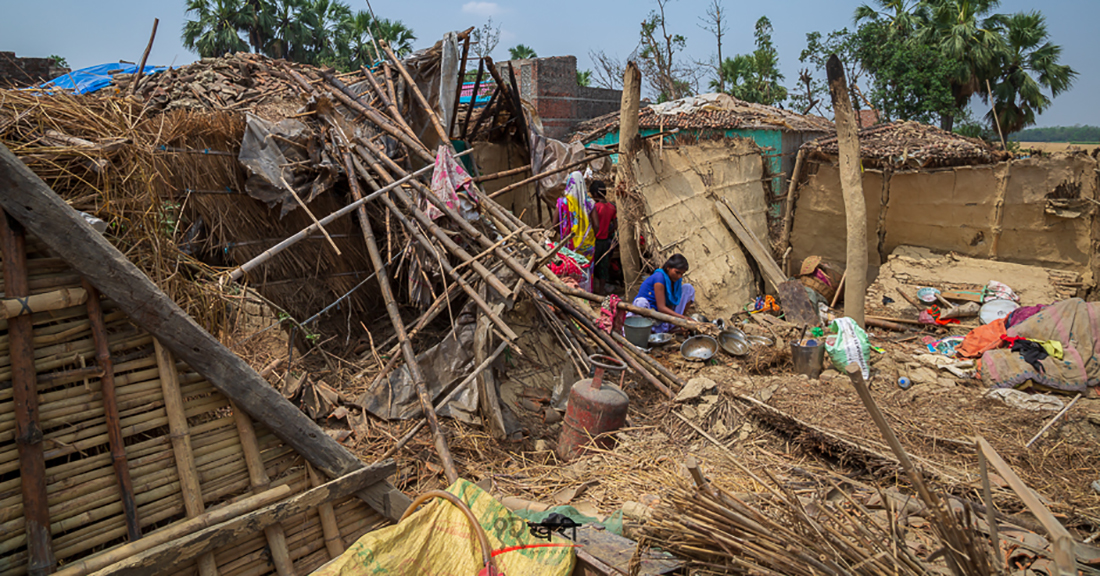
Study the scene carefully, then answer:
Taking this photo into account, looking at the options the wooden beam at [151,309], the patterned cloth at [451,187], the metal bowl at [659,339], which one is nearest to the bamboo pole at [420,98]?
the patterned cloth at [451,187]

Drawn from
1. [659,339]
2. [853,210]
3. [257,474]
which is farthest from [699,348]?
[257,474]

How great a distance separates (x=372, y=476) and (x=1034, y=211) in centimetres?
970

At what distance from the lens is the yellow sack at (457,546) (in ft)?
7.97

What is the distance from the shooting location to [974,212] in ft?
28.5

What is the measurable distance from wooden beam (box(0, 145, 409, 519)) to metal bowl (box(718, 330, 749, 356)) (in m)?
4.91

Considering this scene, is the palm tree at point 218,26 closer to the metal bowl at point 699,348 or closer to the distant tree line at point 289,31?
the distant tree line at point 289,31

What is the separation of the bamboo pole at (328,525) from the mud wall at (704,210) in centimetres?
621

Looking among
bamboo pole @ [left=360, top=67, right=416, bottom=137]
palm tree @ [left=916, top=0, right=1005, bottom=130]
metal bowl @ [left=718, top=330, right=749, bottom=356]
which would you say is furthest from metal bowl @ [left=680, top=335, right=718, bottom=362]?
palm tree @ [left=916, top=0, right=1005, bottom=130]

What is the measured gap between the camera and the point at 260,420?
2.37m

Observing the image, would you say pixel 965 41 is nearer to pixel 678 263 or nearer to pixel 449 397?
pixel 678 263

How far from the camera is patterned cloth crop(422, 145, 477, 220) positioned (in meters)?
5.29

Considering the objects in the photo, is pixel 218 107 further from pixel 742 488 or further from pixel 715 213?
pixel 715 213

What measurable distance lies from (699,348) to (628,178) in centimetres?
260

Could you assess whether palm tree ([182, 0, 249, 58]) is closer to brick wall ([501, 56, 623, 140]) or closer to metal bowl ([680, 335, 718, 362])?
brick wall ([501, 56, 623, 140])
